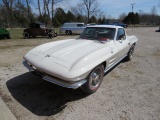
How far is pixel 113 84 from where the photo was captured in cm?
384

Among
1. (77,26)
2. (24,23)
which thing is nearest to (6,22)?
(24,23)

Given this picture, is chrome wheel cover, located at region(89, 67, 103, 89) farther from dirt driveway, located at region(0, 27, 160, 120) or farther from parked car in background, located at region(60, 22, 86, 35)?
parked car in background, located at region(60, 22, 86, 35)

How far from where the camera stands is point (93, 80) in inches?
131

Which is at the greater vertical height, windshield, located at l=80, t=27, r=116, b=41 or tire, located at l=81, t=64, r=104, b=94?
windshield, located at l=80, t=27, r=116, b=41

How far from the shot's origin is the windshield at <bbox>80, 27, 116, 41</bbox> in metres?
A: 4.32

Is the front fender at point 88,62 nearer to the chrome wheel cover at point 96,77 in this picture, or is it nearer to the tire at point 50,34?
the chrome wheel cover at point 96,77

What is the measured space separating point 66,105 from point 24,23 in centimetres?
3851

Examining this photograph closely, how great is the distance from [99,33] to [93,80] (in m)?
1.75

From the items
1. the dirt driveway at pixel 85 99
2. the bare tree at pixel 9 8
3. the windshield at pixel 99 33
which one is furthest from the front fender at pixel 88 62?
the bare tree at pixel 9 8

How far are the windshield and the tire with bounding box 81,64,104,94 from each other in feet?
3.71

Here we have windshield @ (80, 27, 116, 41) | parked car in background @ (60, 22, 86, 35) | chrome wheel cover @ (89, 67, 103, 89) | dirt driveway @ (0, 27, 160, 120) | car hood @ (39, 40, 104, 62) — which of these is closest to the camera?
dirt driveway @ (0, 27, 160, 120)

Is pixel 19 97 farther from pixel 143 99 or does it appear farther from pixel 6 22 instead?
pixel 6 22

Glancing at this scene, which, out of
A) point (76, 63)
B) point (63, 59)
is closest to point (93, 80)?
point (76, 63)

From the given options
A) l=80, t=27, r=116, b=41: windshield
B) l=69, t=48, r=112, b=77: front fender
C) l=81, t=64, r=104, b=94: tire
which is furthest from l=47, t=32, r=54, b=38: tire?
l=81, t=64, r=104, b=94: tire
